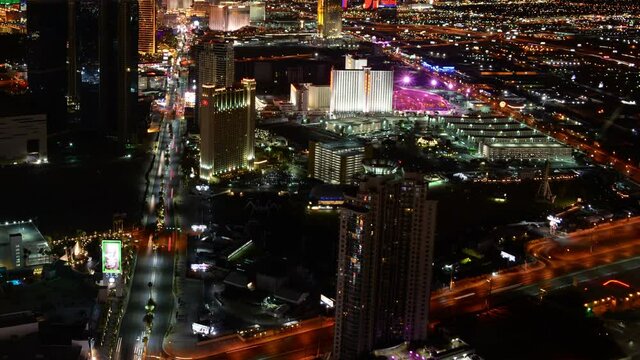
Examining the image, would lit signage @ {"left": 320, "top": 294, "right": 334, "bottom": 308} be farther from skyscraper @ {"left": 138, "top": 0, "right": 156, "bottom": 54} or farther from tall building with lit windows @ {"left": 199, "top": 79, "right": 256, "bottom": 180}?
skyscraper @ {"left": 138, "top": 0, "right": 156, "bottom": 54}

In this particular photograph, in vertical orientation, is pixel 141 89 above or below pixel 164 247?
above

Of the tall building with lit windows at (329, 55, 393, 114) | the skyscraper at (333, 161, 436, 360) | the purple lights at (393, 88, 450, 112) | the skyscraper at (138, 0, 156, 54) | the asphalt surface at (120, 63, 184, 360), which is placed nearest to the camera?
the skyscraper at (333, 161, 436, 360)

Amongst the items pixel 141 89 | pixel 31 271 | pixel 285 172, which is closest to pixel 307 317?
pixel 31 271

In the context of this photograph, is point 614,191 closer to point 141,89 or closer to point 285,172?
point 285,172

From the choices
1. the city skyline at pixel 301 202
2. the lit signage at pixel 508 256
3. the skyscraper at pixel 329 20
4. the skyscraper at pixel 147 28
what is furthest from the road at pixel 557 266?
the skyscraper at pixel 329 20

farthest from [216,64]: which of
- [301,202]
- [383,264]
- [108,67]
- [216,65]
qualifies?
[383,264]

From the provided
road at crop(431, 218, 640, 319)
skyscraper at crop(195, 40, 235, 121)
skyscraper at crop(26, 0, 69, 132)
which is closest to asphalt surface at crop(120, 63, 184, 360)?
skyscraper at crop(26, 0, 69, 132)

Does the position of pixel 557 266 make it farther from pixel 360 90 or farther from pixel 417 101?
pixel 417 101
